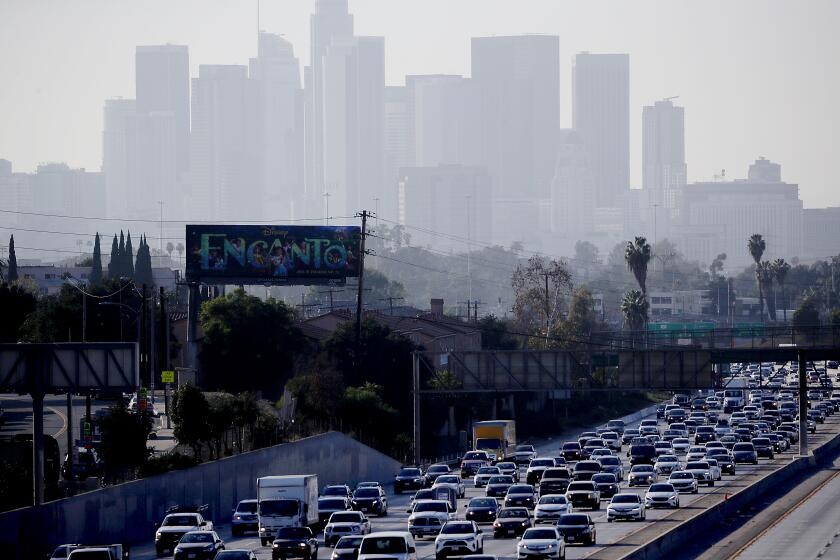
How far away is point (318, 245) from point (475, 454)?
3452 cm

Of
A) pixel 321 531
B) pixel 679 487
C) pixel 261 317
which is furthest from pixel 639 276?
pixel 321 531

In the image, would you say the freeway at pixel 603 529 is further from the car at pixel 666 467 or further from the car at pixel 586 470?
the car at pixel 666 467

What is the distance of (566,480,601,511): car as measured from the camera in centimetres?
6656

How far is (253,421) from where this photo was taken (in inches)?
3275

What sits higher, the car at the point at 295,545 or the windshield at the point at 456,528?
the windshield at the point at 456,528

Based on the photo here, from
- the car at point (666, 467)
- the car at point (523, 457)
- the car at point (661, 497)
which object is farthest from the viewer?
the car at point (523, 457)

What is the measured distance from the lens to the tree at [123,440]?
230 feet

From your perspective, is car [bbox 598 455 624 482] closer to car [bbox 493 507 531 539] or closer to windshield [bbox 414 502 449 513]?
windshield [bbox 414 502 449 513]

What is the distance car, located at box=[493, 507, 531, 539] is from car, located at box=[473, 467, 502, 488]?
20660 millimetres

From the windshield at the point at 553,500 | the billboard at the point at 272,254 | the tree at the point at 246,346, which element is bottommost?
the windshield at the point at 553,500

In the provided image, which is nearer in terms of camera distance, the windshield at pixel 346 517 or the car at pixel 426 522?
the windshield at pixel 346 517

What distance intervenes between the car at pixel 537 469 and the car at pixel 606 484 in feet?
17.3

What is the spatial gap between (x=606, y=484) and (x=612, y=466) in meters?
9.09

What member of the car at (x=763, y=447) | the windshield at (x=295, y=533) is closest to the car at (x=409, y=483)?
the car at (x=763, y=447)
